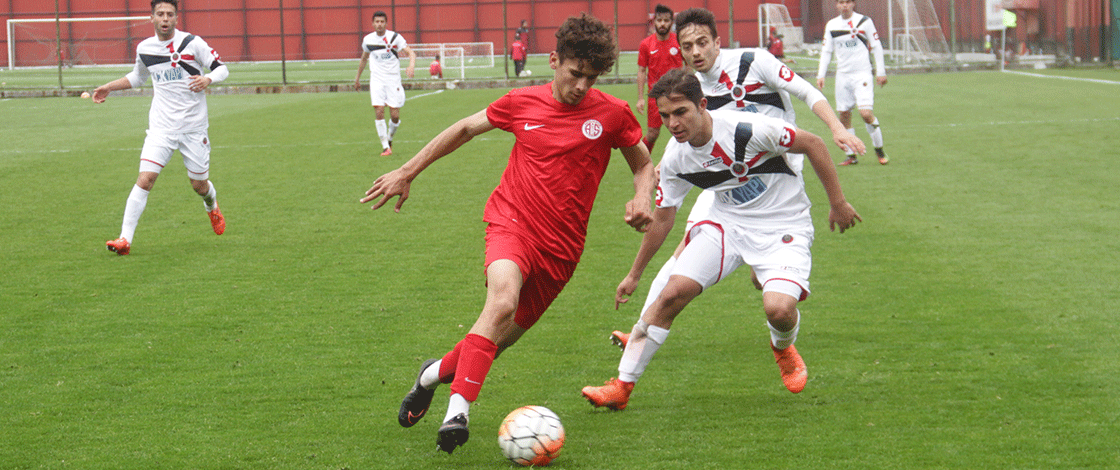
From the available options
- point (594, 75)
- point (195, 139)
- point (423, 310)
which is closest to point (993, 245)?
point (423, 310)

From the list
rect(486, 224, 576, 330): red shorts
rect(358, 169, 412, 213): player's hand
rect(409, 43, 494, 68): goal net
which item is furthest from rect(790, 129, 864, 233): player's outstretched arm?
rect(409, 43, 494, 68): goal net

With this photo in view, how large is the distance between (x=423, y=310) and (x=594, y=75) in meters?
2.83

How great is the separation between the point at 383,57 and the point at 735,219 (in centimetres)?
1224

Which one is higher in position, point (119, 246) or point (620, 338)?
point (119, 246)

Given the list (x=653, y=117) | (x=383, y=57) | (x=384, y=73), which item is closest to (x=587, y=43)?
(x=653, y=117)

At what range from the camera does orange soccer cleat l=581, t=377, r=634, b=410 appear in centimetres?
497

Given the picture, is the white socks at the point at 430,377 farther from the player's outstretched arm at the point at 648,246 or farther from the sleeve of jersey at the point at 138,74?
the sleeve of jersey at the point at 138,74

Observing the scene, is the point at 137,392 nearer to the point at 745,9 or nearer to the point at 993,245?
the point at 993,245

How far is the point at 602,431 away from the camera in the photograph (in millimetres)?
4734

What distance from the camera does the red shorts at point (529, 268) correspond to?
4.62 m

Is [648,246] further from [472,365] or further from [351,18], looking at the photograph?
[351,18]

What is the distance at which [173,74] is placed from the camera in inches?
381

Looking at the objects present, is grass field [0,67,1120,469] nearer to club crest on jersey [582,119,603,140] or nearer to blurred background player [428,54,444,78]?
club crest on jersey [582,119,603,140]

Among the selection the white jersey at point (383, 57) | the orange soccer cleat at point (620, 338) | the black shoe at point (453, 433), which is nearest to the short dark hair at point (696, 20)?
the orange soccer cleat at point (620, 338)
